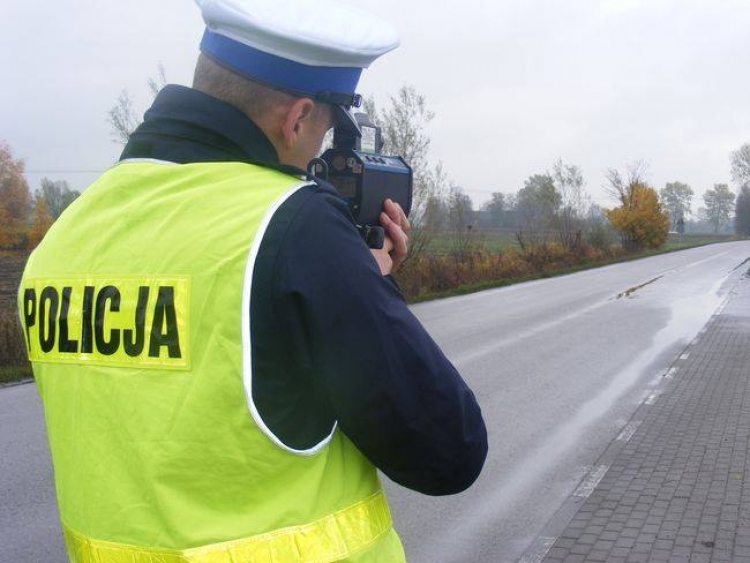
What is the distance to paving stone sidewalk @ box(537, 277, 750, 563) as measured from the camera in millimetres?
4906

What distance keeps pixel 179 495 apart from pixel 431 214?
24345mm

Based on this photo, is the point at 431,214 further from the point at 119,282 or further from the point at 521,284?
the point at 119,282

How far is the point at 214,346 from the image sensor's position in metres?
1.32

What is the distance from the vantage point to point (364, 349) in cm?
133

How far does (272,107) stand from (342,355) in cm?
47

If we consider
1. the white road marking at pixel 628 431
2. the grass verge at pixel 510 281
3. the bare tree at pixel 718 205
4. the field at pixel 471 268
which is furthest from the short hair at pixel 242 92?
the bare tree at pixel 718 205

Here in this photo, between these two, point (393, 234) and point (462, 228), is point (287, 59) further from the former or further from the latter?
point (462, 228)

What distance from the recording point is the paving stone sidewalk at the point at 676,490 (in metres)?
4.91

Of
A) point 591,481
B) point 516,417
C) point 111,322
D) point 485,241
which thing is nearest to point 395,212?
point 111,322

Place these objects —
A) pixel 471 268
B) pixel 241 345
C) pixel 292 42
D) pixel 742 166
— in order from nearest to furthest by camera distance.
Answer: pixel 241 345 < pixel 292 42 < pixel 471 268 < pixel 742 166

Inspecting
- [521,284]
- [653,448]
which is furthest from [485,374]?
[521,284]

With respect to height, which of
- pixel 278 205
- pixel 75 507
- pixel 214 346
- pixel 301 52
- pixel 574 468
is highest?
pixel 301 52

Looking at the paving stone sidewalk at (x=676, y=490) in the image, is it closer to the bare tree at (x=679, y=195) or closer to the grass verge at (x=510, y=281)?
the grass verge at (x=510, y=281)

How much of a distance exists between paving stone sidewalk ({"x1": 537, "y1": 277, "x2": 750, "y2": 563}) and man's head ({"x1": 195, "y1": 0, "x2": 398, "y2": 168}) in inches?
155
